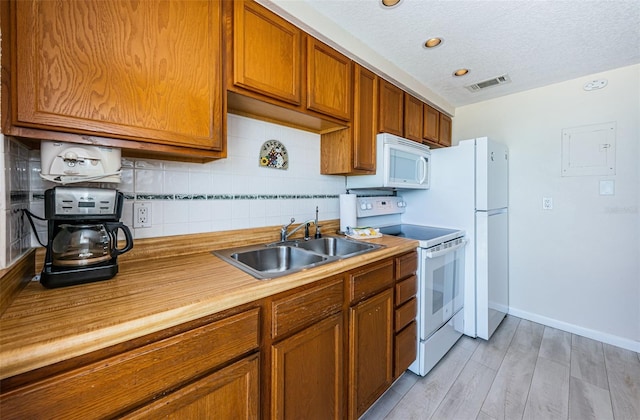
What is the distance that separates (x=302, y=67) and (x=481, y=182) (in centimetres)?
175

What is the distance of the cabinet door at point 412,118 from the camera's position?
2.20 meters

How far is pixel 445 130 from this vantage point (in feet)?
9.27

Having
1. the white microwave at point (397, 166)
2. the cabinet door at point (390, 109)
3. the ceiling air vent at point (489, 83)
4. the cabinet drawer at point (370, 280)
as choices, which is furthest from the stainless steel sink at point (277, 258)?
the ceiling air vent at point (489, 83)

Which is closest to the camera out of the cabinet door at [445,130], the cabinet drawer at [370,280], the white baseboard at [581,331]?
the cabinet drawer at [370,280]

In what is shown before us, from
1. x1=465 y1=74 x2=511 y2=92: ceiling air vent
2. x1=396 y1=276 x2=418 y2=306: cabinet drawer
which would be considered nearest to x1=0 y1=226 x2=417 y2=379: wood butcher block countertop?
x1=396 y1=276 x2=418 y2=306: cabinet drawer

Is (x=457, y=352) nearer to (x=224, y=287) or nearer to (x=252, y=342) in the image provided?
(x=252, y=342)

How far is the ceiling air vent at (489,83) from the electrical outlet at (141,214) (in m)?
2.83

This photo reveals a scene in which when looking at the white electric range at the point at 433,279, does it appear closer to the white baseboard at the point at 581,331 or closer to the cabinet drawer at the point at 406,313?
the cabinet drawer at the point at 406,313

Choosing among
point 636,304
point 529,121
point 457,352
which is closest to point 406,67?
point 529,121

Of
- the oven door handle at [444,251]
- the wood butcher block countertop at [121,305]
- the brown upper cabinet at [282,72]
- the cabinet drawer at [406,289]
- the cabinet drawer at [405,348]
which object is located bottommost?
the cabinet drawer at [405,348]

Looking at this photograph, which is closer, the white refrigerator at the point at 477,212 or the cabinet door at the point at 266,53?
the cabinet door at the point at 266,53

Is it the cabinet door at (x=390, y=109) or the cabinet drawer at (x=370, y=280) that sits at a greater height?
the cabinet door at (x=390, y=109)

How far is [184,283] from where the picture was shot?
0.91 metres

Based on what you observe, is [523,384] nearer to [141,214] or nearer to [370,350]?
Answer: [370,350]
